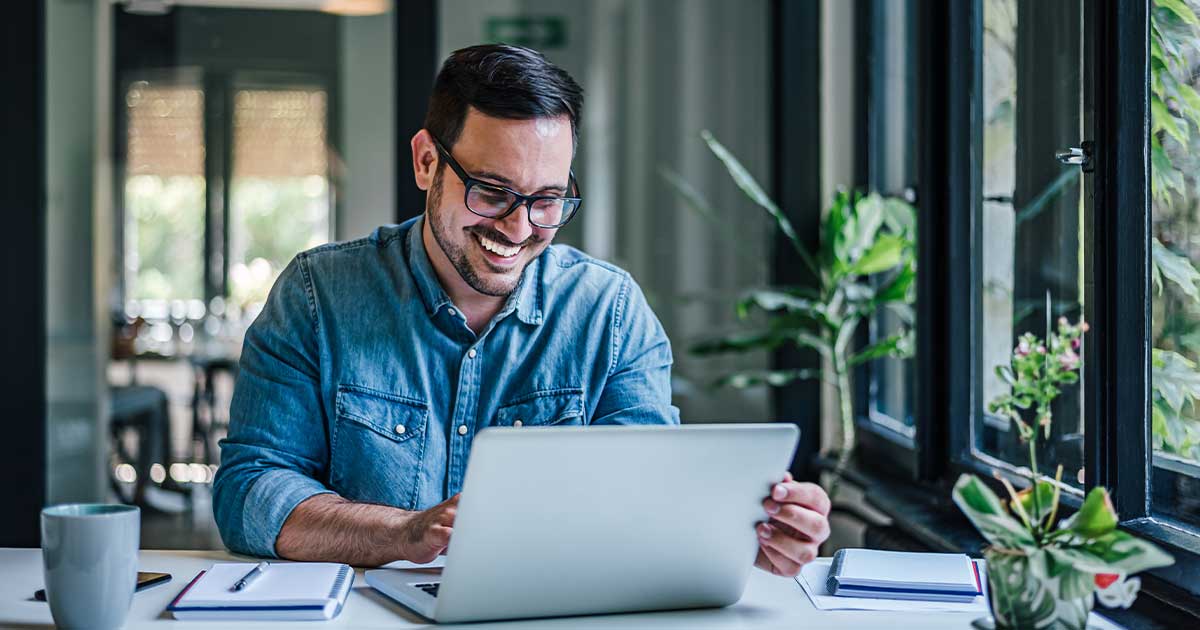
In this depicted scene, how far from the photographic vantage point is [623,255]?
3428mm

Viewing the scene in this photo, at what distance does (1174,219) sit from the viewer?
5.20 ft

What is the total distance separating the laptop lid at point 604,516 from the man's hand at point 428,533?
18 cm

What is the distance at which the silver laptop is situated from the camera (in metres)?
1.08

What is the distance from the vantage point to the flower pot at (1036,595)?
1037 mm

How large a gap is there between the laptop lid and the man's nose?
2.03 ft

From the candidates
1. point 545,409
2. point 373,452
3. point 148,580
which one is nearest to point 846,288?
point 545,409

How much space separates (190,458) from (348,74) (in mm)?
1237

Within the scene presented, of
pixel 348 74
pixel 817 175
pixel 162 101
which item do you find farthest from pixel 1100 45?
pixel 162 101

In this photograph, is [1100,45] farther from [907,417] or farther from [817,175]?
[817,175]

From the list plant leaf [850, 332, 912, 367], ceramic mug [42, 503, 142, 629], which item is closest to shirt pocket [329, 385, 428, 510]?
ceramic mug [42, 503, 142, 629]

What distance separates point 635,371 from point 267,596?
2.51 feet

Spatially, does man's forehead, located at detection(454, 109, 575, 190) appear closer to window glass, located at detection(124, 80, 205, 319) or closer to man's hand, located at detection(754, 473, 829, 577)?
man's hand, located at detection(754, 473, 829, 577)

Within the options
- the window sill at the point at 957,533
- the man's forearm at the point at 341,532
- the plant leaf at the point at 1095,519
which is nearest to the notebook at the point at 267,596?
the man's forearm at the point at 341,532

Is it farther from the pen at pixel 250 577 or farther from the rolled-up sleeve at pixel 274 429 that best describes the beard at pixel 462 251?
the pen at pixel 250 577
